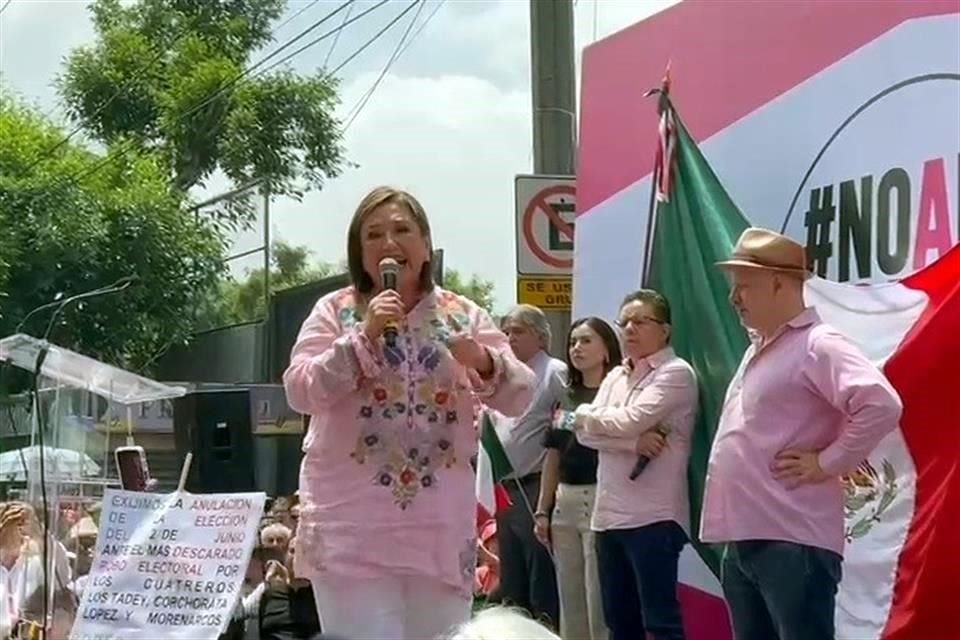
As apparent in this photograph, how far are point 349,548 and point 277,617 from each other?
342 centimetres

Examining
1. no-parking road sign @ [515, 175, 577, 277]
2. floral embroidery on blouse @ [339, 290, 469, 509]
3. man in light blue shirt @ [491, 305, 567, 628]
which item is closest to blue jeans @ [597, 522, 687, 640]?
man in light blue shirt @ [491, 305, 567, 628]

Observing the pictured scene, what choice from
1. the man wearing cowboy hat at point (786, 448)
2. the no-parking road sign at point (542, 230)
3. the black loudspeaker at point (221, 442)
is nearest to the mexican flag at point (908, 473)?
the man wearing cowboy hat at point (786, 448)

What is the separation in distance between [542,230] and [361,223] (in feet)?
15.5

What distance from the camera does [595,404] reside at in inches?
245

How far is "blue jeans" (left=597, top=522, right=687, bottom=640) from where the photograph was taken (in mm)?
5914

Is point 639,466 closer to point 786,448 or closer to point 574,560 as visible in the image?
point 574,560

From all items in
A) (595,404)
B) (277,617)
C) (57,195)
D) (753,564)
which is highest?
(57,195)

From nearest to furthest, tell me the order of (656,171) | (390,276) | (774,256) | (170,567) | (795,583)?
(390,276) < (795,583) < (774,256) < (170,567) < (656,171)

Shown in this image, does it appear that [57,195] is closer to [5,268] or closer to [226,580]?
[5,268]

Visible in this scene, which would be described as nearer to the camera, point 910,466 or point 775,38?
point 910,466

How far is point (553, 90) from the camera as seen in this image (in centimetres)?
954

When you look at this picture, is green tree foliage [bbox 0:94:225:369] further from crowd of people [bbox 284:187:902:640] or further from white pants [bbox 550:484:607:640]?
crowd of people [bbox 284:187:902:640]

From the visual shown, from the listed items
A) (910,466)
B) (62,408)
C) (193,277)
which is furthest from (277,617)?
(193,277)

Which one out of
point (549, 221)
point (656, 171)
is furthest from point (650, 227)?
point (549, 221)
